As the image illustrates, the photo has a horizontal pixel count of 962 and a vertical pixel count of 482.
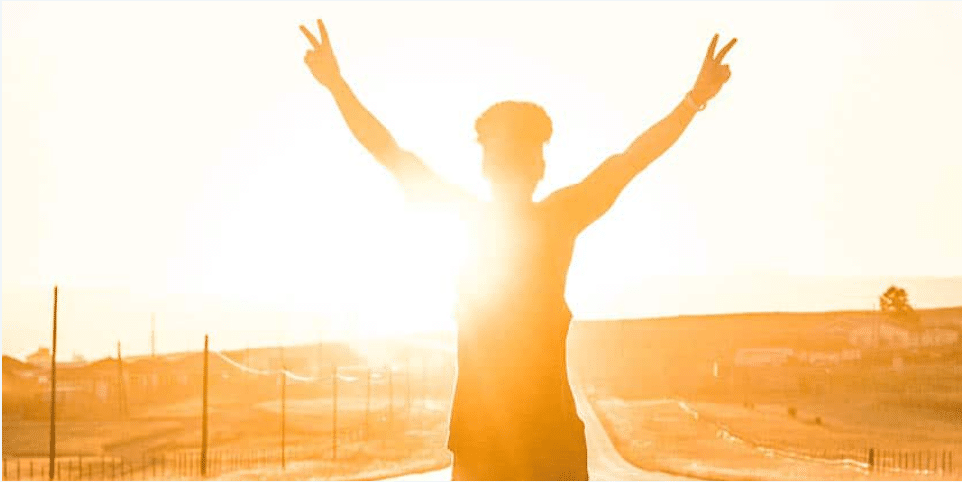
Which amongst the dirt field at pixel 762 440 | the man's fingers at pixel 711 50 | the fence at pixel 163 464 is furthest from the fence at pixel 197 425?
the man's fingers at pixel 711 50

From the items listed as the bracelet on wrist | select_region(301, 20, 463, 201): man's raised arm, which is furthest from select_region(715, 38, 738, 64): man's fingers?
select_region(301, 20, 463, 201): man's raised arm

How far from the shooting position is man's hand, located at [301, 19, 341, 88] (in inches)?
171

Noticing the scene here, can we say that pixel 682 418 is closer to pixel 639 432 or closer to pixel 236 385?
pixel 639 432

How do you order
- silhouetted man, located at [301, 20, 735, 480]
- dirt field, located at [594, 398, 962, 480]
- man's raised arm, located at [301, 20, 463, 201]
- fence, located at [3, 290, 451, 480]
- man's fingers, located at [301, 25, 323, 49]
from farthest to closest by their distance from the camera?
fence, located at [3, 290, 451, 480] → dirt field, located at [594, 398, 962, 480] → man's fingers, located at [301, 25, 323, 49] → man's raised arm, located at [301, 20, 463, 201] → silhouetted man, located at [301, 20, 735, 480]

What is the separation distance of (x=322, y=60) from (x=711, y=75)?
1.20m

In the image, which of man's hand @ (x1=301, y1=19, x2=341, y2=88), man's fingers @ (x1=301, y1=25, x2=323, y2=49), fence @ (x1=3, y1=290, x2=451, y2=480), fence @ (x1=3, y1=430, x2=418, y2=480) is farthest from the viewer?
fence @ (x1=3, y1=290, x2=451, y2=480)

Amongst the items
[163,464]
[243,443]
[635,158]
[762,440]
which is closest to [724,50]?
[635,158]

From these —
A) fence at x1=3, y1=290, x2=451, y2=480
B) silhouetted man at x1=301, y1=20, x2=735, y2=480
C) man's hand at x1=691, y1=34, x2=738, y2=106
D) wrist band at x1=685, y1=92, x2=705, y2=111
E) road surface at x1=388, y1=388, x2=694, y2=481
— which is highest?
man's hand at x1=691, y1=34, x2=738, y2=106

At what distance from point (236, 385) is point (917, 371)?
91.0 meters

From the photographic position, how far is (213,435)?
123 meters

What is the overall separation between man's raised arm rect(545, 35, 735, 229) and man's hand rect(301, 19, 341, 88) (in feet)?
2.57

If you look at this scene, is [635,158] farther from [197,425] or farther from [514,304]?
[197,425]

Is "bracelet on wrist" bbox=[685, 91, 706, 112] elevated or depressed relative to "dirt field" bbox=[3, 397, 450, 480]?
elevated

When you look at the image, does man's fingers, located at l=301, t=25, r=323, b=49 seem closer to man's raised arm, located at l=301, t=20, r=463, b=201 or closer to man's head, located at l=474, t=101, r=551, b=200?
man's raised arm, located at l=301, t=20, r=463, b=201
